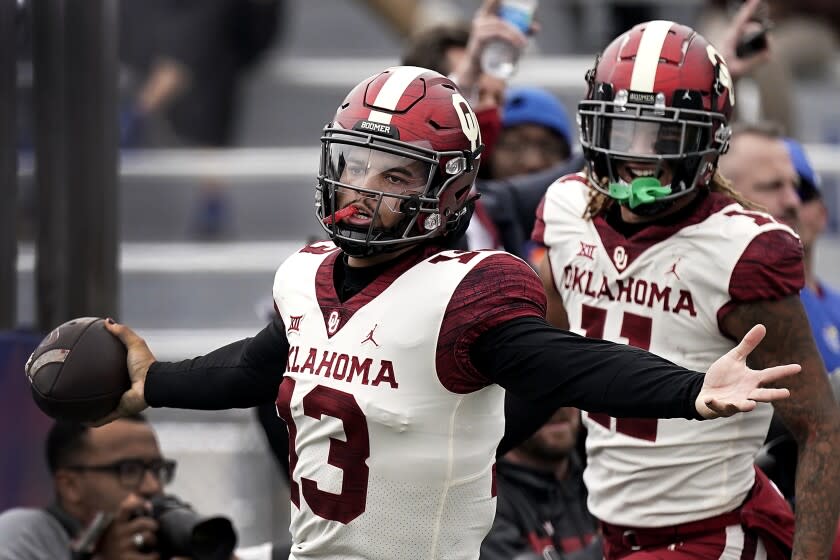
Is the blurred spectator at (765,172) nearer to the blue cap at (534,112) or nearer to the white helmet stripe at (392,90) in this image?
the blue cap at (534,112)

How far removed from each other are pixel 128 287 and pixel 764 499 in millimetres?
5346

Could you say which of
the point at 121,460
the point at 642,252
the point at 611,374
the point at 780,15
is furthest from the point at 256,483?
the point at 780,15

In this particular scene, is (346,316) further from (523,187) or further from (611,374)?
(523,187)

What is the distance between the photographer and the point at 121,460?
14.7 ft

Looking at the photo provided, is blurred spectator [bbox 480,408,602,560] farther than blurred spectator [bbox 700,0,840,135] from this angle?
No

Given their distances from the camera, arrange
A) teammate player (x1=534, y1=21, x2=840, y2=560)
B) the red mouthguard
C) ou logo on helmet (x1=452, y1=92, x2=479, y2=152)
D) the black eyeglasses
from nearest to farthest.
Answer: the red mouthguard → ou logo on helmet (x1=452, y1=92, x2=479, y2=152) → teammate player (x1=534, y1=21, x2=840, y2=560) → the black eyeglasses

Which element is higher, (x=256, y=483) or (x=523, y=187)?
(x=523, y=187)

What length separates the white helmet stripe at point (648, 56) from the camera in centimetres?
336

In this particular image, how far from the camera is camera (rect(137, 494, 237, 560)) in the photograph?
4043 millimetres

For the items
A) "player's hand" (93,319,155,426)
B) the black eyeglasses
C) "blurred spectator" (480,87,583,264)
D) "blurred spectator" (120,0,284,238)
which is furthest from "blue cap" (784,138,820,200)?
"blurred spectator" (120,0,284,238)

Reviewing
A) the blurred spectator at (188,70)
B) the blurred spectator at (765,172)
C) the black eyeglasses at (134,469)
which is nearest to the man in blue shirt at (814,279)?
the blurred spectator at (765,172)

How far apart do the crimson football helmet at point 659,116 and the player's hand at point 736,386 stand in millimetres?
808

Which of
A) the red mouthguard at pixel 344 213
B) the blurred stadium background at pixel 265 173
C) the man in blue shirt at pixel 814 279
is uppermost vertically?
the red mouthguard at pixel 344 213

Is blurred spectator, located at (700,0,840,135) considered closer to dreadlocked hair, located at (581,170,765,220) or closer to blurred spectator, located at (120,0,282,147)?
blurred spectator, located at (120,0,282,147)
